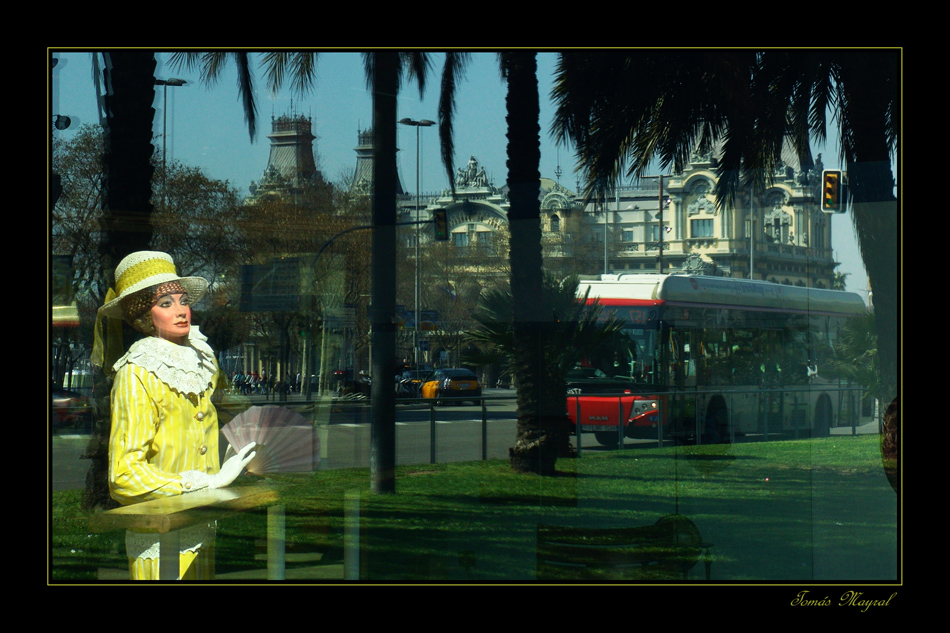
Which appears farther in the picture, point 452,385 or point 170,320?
point 452,385

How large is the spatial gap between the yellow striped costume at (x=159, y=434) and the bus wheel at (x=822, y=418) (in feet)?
16.7

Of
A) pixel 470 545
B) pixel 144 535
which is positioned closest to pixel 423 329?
pixel 470 545

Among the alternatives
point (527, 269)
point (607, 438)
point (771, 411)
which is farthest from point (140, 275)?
point (771, 411)

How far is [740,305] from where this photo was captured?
6.61 meters

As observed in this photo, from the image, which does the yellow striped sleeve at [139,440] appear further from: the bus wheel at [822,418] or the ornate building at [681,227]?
the bus wheel at [822,418]

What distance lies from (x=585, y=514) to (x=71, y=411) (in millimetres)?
3730

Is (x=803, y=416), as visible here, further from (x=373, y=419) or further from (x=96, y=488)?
(x=96, y=488)

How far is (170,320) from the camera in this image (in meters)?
3.84

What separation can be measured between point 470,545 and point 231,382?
2207 mm

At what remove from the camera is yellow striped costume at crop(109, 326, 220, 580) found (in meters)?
3.51

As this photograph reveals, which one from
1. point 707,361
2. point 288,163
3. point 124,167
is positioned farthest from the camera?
point 707,361

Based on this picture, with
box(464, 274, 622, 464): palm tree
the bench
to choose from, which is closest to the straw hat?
box(464, 274, 622, 464): palm tree

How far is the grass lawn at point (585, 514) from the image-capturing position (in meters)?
5.46

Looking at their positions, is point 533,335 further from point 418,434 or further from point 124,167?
point 124,167
